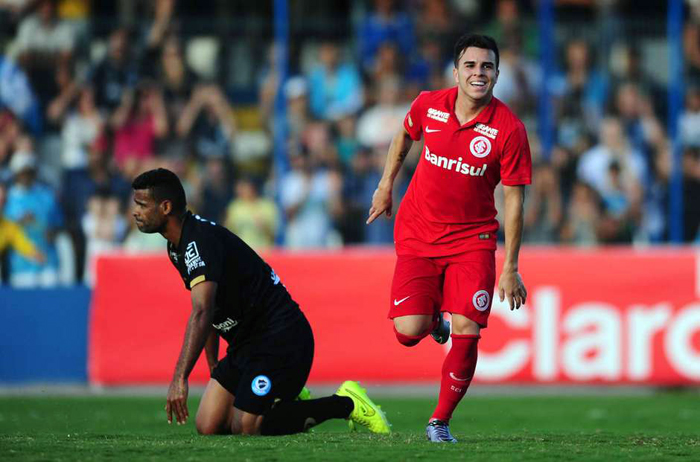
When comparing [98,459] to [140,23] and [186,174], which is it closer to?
[186,174]

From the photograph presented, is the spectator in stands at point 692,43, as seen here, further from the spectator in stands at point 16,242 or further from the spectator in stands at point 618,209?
the spectator in stands at point 16,242

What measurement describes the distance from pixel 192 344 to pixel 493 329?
6.68m

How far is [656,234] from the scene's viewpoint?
15477mm

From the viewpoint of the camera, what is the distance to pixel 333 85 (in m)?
16.4

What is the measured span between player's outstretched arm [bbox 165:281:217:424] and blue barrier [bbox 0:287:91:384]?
22.2 ft

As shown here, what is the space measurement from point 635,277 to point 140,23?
24.2 feet

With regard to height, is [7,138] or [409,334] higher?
[7,138]

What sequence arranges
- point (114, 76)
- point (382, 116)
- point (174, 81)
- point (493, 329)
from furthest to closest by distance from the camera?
1. point (174, 81)
2. point (114, 76)
3. point (382, 116)
4. point (493, 329)

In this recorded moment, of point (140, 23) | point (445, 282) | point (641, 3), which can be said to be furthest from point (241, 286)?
point (641, 3)

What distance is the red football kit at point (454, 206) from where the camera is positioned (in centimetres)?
762

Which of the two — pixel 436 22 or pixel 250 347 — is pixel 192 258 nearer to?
pixel 250 347

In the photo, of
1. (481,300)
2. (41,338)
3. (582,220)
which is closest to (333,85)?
(582,220)

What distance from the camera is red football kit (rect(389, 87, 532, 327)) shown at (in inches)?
300

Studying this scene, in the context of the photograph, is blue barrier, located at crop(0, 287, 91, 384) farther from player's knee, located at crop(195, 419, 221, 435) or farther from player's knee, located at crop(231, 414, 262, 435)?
player's knee, located at crop(231, 414, 262, 435)
